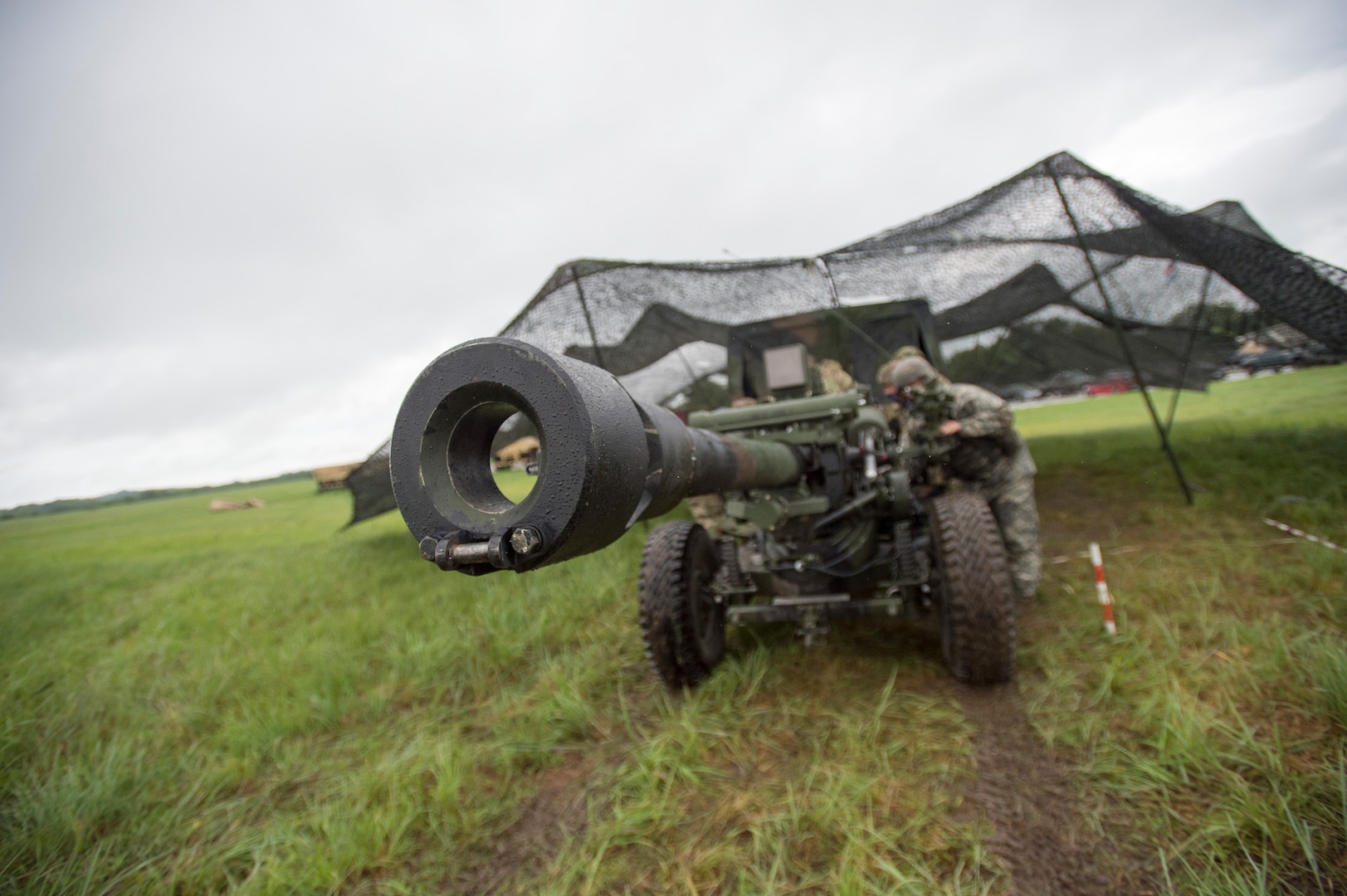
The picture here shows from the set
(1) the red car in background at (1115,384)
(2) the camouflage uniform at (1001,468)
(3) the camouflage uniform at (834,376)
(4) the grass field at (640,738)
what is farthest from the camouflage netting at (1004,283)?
(1) the red car in background at (1115,384)

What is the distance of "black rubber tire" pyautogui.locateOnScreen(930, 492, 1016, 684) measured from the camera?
8.78 feet

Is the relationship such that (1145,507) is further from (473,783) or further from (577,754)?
(473,783)

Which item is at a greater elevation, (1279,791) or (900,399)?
(900,399)

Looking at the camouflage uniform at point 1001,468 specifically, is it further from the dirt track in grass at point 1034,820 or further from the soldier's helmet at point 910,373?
the dirt track in grass at point 1034,820

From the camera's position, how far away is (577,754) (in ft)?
9.23

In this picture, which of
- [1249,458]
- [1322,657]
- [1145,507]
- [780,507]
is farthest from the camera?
[1249,458]

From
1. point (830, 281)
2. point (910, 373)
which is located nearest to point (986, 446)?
point (910, 373)

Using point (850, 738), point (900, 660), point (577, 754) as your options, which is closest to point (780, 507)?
point (850, 738)

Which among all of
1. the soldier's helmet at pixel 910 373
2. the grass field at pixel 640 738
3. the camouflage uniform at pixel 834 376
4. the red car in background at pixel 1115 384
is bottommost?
the grass field at pixel 640 738

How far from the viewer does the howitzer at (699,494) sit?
715 mm

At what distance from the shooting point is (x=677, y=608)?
3014 mm

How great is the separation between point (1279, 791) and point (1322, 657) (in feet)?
2.46

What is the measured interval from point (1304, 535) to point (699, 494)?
485cm

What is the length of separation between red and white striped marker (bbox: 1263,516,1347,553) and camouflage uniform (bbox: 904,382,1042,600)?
1.49 m
